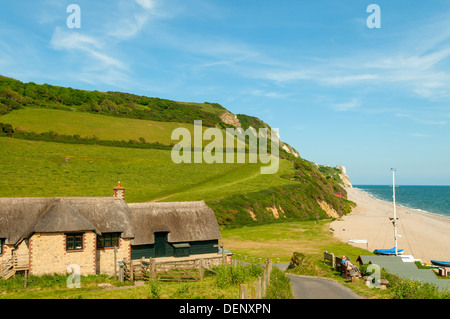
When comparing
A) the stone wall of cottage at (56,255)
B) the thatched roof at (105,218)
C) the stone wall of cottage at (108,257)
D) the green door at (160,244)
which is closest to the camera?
the stone wall of cottage at (56,255)

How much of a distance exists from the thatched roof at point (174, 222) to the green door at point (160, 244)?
61cm

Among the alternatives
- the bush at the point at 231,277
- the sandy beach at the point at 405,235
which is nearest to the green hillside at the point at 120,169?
the sandy beach at the point at 405,235

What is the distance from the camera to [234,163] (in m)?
99.0

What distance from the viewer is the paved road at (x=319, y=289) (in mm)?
18391

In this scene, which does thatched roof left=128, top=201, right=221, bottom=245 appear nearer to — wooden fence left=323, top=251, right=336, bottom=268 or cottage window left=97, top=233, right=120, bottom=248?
cottage window left=97, top=233, right=120, bottom=248

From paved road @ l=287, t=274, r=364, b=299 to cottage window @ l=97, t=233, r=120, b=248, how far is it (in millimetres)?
14629

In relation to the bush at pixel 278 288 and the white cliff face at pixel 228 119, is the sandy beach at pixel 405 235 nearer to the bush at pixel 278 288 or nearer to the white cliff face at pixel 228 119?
the bush at pixel 278 288

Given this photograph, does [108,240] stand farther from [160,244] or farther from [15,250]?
[15,250]

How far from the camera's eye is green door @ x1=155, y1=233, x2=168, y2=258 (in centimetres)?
3203

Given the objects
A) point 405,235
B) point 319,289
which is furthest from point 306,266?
point 405,235
